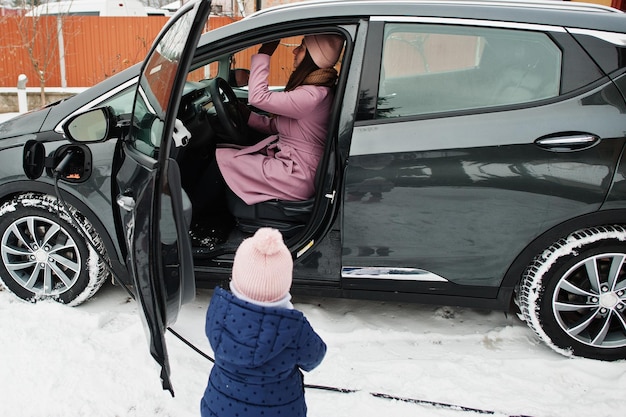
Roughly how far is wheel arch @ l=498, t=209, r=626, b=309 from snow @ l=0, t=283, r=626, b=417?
0.41 meters

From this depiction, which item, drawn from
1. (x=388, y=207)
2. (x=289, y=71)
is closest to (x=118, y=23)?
(x=289, y=71)

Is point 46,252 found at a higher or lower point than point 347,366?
higher

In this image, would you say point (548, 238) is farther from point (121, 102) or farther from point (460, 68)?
point (121, 102)

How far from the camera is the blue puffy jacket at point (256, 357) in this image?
1.40m

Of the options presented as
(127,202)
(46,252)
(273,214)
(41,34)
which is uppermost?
(41,34)

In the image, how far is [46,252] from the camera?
279 cm

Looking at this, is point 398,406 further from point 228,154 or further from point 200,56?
point 200,56

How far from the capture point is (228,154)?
2.81m

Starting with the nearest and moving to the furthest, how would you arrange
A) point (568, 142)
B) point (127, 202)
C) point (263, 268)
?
point (263, 268), point (127, 202), point (568, 142)

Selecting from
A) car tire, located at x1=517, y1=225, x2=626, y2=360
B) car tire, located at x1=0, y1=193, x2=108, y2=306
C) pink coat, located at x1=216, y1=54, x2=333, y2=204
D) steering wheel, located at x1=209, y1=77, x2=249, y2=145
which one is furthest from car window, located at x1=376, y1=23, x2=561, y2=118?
car tire, located at x1=0, y1=193, x2=108, y2=306

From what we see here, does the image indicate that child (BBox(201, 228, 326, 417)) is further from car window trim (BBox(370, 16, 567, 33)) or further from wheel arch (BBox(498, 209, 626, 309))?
car window trim (BBox(370, 16, 567, 33))

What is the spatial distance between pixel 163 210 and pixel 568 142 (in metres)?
1.81

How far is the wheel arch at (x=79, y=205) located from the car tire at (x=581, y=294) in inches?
Answer: 85.1

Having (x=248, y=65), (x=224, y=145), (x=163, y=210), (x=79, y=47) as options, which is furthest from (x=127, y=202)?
(x=79, y=47)
